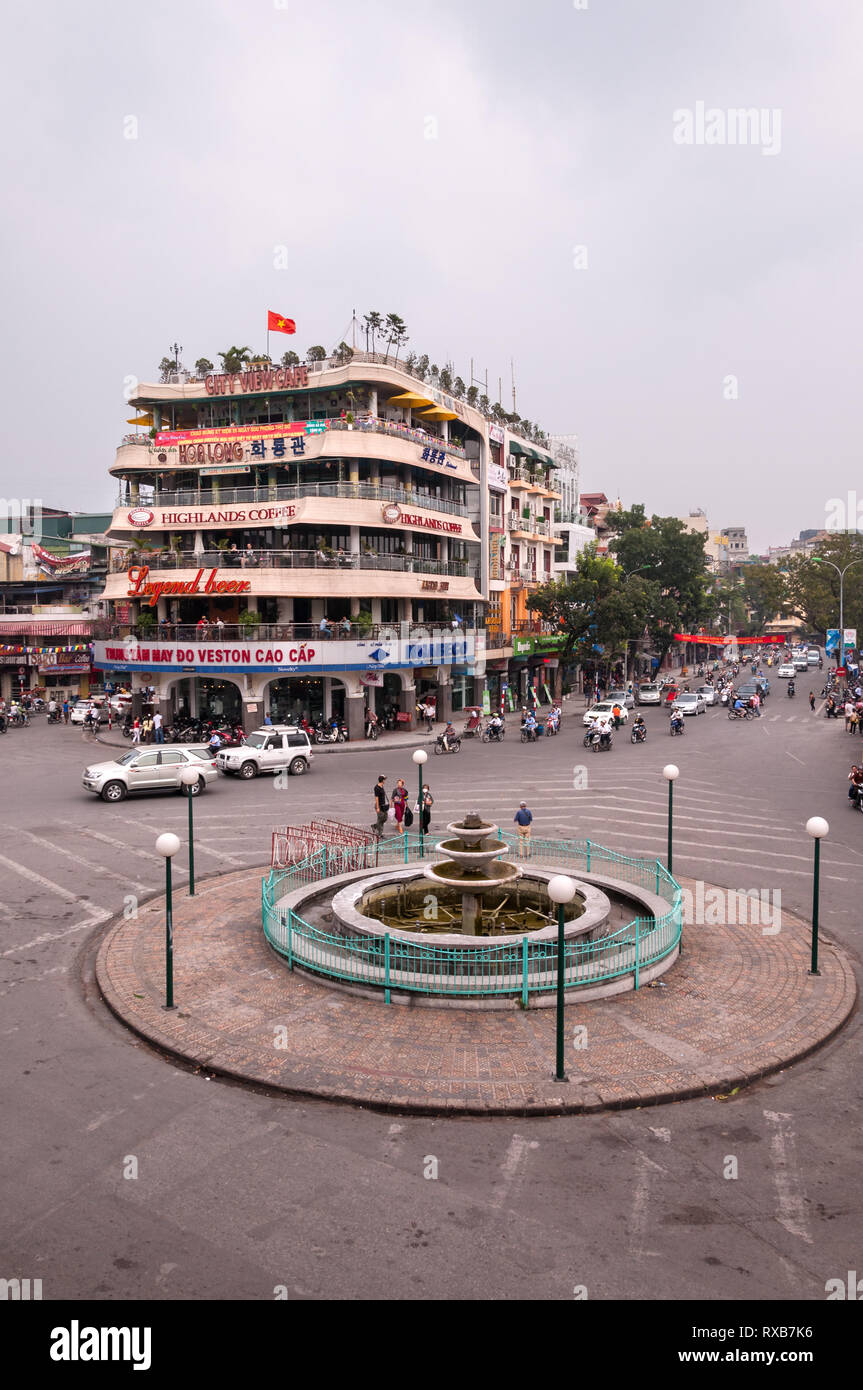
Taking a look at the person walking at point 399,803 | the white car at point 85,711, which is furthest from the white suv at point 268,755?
the white car at point 85,711

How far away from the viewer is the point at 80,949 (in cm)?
1396

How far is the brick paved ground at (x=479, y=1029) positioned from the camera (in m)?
9.48

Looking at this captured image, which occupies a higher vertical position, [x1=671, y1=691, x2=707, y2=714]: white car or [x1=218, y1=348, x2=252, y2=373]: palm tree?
[x1=218, y1=348, x2=252, y2=373]: palm tree

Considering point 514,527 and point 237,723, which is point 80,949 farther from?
point 514,527

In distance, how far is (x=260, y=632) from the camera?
129ft

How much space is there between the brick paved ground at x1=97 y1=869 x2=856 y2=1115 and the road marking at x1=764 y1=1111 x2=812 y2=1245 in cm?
78

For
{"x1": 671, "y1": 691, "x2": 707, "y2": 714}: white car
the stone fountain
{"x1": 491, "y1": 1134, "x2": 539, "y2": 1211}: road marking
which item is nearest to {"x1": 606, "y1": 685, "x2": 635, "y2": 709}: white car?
{"x1": 671, "y1": 691, "x2": 707, "y2": 714}: white car

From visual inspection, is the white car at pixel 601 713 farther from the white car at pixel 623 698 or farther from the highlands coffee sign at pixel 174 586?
the highlands coffee sign at pixel 174 586

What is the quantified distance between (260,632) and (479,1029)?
30391mm

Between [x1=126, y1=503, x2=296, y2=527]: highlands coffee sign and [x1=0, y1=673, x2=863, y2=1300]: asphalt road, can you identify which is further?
[x1=126, y1=503, x2=296, y2=527]: highlands coffee sign

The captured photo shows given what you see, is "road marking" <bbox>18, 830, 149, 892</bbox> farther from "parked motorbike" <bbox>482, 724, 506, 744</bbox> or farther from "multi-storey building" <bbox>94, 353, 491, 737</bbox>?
"parked motorbike" <bbox>482, 724, 506, 744</bbox>

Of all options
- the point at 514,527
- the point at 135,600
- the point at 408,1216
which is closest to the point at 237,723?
the point at 135,600

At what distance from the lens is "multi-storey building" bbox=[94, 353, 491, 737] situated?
39.8 m

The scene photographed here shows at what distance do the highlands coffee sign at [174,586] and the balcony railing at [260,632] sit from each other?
1452mm
